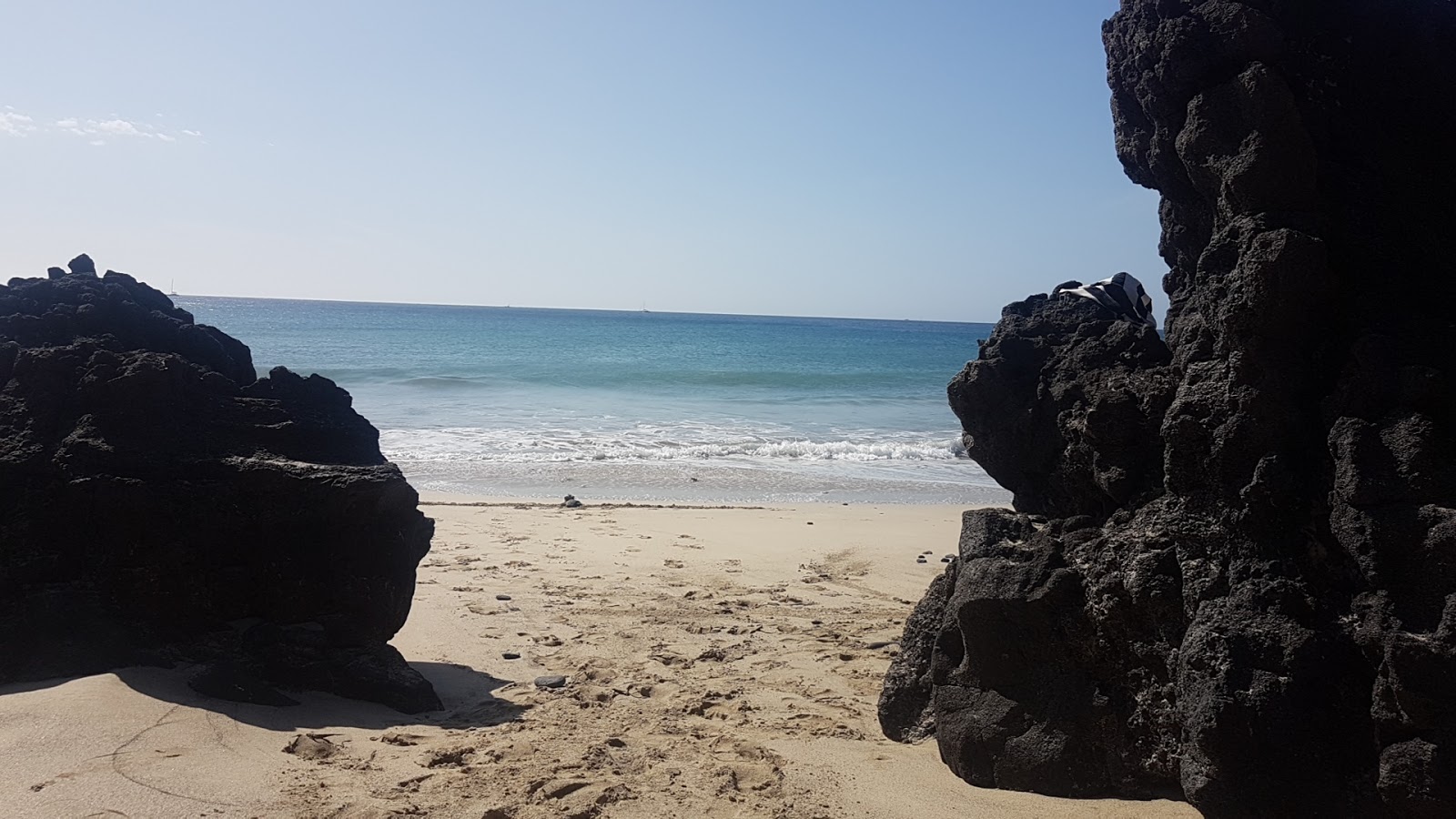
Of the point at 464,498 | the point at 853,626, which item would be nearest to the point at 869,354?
the point at 464,498

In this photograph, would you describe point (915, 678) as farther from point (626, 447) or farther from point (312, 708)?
point (626, 447)

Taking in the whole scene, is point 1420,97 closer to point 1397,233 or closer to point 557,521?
point 1397,233

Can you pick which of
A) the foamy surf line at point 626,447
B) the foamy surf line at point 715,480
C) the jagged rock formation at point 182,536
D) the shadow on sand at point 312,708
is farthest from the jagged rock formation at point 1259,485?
the foamy surf line at point 626,447

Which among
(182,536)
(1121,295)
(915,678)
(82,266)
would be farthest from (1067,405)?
(82,266)

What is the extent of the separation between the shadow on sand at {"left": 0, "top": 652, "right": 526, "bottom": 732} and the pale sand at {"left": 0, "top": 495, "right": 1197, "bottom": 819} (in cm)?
1

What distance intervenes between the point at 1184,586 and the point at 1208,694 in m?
0.38

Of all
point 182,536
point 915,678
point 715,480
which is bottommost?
point 715,480

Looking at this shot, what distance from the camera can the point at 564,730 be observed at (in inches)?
163

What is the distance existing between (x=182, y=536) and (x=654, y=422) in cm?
1567

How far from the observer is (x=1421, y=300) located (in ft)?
10.2

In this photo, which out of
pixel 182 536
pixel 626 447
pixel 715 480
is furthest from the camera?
pixel 626 447

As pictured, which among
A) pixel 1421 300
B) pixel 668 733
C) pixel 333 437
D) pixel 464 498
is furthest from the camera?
pixel 464 498

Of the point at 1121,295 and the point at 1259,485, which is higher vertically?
the point at 1121,295

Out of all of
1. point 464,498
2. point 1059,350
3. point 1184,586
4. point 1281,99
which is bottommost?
point 464,498
